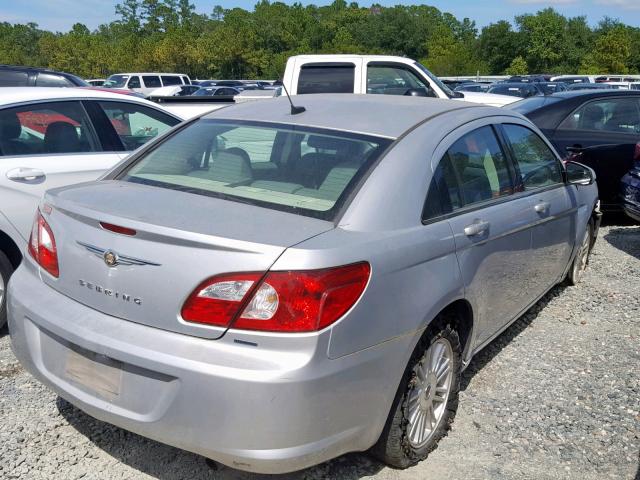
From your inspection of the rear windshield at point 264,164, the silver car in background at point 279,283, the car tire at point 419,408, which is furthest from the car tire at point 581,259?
the rear windshield at point 264,164

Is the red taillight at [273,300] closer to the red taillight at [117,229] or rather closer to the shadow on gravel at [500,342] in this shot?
the red taillight at [117,229]

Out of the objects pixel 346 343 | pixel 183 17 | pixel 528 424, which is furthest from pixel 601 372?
pixel 183 17

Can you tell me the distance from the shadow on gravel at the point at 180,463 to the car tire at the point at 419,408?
18 cm

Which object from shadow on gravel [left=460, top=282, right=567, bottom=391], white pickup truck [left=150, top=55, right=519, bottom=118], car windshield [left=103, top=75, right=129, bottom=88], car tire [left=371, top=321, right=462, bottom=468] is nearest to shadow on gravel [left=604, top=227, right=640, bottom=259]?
shadow on gravel [left=460, top=282, right=567, bottom=391]

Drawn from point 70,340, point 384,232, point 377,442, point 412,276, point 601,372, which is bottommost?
point 601,372

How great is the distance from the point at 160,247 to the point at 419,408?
4.51 feet

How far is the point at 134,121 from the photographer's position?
5.76 metres

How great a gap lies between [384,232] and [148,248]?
92 cm

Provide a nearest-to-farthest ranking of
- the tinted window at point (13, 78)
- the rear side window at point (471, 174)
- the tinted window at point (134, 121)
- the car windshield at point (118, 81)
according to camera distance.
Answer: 1. the rear side window at point (471, 174)
2. the tinted window at point (134, 121)
3. the tinted window at point (13, 78)
4. the car windshield at point (118, 81)

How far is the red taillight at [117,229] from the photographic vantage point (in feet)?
8.79

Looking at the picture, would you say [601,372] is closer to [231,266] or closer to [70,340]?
[231,266]

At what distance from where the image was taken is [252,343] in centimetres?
246

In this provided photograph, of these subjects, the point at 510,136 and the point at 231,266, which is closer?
the point at 231,266

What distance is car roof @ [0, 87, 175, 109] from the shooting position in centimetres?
492
